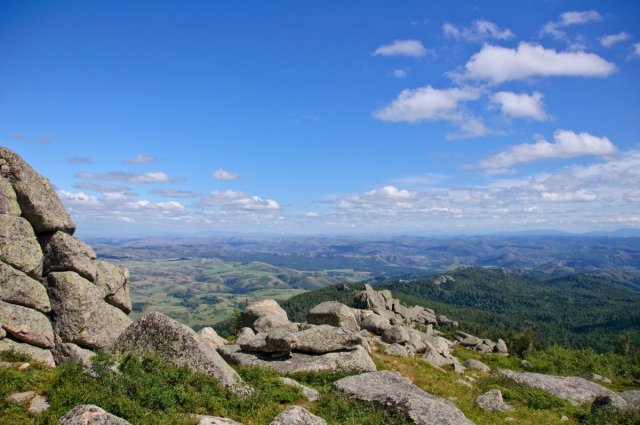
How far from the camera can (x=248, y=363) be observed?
27375 millimetres

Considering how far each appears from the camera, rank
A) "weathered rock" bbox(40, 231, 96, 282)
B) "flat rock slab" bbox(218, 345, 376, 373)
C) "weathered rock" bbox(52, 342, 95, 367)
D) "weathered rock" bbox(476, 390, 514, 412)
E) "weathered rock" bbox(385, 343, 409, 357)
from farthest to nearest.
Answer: "weathered rock" bbox(385, 343, 409, 357), "weathered rock" bbox(40, 231, 96, 282), "flat rock slab" bbox(218, 345, 376, 373), "weathered rock" bbox(476, 390, 514, 412), "weathered rock" bbox(52, 342, 95, 367)

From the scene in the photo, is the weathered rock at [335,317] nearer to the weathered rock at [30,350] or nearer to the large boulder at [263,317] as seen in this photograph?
the large boulder at [263,317]

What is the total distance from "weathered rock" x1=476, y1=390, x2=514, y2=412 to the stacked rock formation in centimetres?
2427

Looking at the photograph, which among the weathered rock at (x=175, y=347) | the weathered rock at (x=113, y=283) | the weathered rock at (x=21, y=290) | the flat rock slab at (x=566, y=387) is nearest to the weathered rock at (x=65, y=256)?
the weathered rock at (x=113, y=283)

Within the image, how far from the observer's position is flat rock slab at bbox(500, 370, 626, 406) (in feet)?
108

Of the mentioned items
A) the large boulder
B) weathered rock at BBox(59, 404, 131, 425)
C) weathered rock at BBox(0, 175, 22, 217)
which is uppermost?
weathered rock at BBox(0, 175, 22, 217)

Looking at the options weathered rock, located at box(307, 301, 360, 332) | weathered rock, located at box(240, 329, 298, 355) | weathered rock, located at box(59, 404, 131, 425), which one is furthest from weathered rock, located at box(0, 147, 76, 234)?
weathered rock, located at box(307, 301, 360, 332)

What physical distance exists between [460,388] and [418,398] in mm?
13269

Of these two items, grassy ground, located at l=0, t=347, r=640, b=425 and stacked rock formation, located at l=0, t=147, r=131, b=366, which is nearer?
grassy ground, located at l=0, t=347, r=640, b=425

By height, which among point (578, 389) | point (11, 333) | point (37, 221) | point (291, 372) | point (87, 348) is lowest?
point (578, 389)

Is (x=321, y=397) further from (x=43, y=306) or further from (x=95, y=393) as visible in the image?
(x=43, y=306)

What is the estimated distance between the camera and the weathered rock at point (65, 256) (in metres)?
26.8

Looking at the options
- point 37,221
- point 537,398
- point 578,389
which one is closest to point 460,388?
point 537,398

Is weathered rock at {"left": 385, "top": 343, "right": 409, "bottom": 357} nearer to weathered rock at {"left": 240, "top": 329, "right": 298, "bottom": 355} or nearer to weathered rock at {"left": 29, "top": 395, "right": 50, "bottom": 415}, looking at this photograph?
weathered rock at {"left": 240, "top": 329, "right": 298, "bottom": 355}
